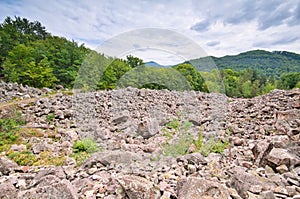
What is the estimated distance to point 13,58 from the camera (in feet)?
42.3

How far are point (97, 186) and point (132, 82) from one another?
4977 mm

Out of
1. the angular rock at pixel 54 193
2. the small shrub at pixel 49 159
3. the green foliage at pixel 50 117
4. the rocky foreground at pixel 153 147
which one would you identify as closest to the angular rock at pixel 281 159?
the rocky foreground at pixel 153 147

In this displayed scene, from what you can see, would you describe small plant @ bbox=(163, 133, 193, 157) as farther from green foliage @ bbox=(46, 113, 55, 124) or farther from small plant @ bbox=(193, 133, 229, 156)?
green foliage @ bbox=(46, 113, 55, 124)

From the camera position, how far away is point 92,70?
5.29m

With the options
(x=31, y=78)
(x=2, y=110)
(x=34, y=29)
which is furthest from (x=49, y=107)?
(x=34, y=29)

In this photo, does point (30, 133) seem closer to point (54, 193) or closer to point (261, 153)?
point (54, 193)

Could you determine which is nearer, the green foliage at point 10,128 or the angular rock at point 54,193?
the angular rock at point 54,193

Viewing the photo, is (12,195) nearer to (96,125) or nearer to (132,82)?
(96,125)

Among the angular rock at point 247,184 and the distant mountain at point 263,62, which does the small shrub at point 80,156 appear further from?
the distant mountain at point 263,62

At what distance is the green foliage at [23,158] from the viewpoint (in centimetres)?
342

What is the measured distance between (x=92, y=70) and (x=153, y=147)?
2.78m

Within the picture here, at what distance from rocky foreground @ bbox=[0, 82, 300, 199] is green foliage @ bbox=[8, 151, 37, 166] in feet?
0.38

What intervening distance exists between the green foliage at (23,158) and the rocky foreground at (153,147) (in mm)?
115

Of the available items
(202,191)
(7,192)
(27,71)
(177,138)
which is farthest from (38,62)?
(202,191)
